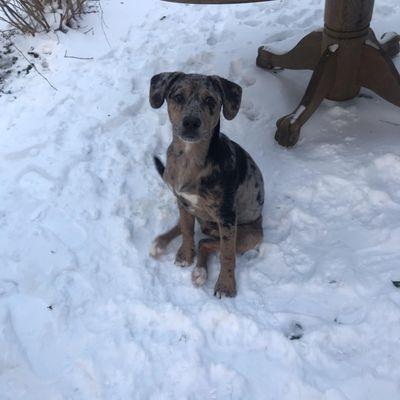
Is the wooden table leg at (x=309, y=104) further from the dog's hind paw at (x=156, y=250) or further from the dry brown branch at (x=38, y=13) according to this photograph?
the dry brown branch at (x=38, y=13)

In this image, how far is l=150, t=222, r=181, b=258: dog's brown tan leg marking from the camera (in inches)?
117

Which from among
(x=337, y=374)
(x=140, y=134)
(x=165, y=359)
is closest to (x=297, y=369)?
(x=337, y=374)

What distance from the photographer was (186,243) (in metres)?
2.91

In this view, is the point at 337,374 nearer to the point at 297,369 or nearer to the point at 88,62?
the point at 297,369

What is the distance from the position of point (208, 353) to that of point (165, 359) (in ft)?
0.72

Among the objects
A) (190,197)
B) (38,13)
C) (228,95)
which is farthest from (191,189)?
(38,13)

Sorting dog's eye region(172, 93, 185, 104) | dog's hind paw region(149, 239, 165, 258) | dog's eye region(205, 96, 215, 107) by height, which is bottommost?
dog's hind paw region(149, 239, 165, 258)

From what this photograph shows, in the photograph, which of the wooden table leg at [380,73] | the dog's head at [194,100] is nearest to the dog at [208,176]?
the dog's head at [194,100]

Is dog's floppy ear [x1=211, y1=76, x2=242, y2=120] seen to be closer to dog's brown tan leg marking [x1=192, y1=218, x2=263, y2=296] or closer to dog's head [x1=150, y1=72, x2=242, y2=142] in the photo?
dog's head [x1=150, y1=72, x2=242, y2=142]

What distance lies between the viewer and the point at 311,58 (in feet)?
13.0

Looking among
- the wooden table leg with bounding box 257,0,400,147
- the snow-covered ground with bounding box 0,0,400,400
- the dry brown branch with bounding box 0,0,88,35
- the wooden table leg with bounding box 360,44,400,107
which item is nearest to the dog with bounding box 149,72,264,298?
the snow-covered ground with bounding box 0,0,400,400

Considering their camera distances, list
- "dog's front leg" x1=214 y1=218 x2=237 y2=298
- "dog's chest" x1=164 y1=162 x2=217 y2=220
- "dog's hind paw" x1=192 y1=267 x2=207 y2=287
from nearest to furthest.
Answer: "dog's chest" x1=164 y1=162 x2=217 y2=220 → "dog's front leg" x1=214 y1=218 x2=237 y2=298 → "dog's hind paw" x1=192 y1=267 x2=207 y2=287

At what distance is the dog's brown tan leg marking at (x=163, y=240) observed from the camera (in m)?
2.98

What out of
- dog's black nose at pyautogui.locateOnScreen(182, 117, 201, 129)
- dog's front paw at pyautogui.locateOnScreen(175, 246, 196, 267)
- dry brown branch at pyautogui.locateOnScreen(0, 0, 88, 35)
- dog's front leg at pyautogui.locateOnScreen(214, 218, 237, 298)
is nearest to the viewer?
dog's black nose at pyautogui.locateOnScreen(182, 117, 201, 129)
